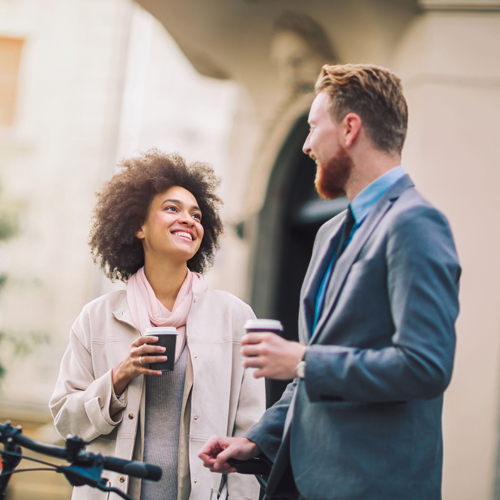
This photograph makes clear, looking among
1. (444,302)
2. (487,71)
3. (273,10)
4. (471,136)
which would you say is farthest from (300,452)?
(273,10)

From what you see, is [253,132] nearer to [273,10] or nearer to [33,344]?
[273,10]

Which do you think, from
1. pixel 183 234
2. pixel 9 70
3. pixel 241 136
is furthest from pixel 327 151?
pixel 9 70

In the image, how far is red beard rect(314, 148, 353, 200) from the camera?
1991 mm

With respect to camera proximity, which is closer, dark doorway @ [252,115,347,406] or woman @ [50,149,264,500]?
woman @ [50,149,264,500]

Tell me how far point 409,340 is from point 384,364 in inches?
3.5

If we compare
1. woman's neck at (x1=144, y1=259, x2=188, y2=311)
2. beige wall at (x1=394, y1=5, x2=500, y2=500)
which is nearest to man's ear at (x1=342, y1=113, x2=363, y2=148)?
woman's neck at (x1=144, y1=259, x2=188, y2=311)

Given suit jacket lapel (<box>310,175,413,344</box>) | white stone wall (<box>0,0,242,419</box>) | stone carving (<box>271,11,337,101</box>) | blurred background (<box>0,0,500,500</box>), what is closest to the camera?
suit jacket lapel (<box>310,175,413,344</box>)

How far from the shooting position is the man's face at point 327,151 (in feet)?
6.55

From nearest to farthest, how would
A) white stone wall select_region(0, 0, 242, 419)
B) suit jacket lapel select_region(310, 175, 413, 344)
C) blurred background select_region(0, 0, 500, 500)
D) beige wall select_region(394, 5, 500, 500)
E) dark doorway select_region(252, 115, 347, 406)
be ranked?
suit jacket lapel select_region(310, 175, 413, 344) < beige wall select_region(394, 5, 500, 500) < blurred background select_region(0, 0, 500, 500) < dark doorway select_region(252, 115, 347, 406) < white stone wall select_region(0, 0, 242, 419)

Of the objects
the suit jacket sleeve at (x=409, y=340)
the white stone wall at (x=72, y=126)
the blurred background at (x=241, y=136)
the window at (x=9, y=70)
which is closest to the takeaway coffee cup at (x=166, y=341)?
the suit jacket sleeve at (x=409, y=340)

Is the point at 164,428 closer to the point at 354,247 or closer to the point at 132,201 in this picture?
the point at 132,201

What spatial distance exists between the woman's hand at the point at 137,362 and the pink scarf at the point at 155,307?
195mm

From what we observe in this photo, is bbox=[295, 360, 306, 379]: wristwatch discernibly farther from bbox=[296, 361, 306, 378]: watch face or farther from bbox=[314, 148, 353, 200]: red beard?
bbox=[314, 148, 353, 200]: red beard

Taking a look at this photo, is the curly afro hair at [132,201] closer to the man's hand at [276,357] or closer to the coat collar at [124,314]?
the coat collar at [124,314]
